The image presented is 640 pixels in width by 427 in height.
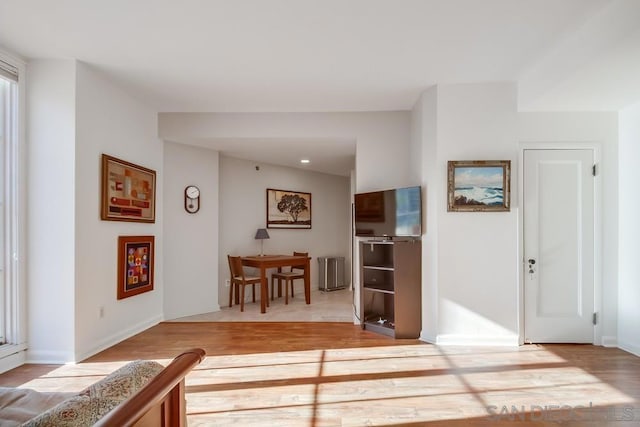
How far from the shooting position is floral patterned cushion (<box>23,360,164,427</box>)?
986 millimetres

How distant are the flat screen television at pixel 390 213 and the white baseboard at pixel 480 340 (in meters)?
1.14

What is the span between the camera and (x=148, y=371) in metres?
1.36

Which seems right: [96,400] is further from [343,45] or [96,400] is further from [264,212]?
[264,212]

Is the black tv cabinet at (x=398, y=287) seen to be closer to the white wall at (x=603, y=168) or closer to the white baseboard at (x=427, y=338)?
the white baseboard at (x=427, y=338)

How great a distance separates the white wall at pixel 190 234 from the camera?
5.00 metres

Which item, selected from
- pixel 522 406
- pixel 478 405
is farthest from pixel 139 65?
pixel 522 406

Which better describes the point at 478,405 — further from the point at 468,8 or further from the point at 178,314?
the point at 178,314

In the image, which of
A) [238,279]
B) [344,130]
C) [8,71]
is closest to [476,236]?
[344,130]

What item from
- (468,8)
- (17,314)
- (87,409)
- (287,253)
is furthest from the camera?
(287,253)

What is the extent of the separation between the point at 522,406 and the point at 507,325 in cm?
139

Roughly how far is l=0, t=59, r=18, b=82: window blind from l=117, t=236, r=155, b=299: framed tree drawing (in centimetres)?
172

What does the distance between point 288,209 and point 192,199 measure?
216 centimetres

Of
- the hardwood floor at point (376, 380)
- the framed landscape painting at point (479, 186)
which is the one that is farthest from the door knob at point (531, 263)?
the hardwood floor at point (376, 380)

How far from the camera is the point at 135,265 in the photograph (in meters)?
4.21
